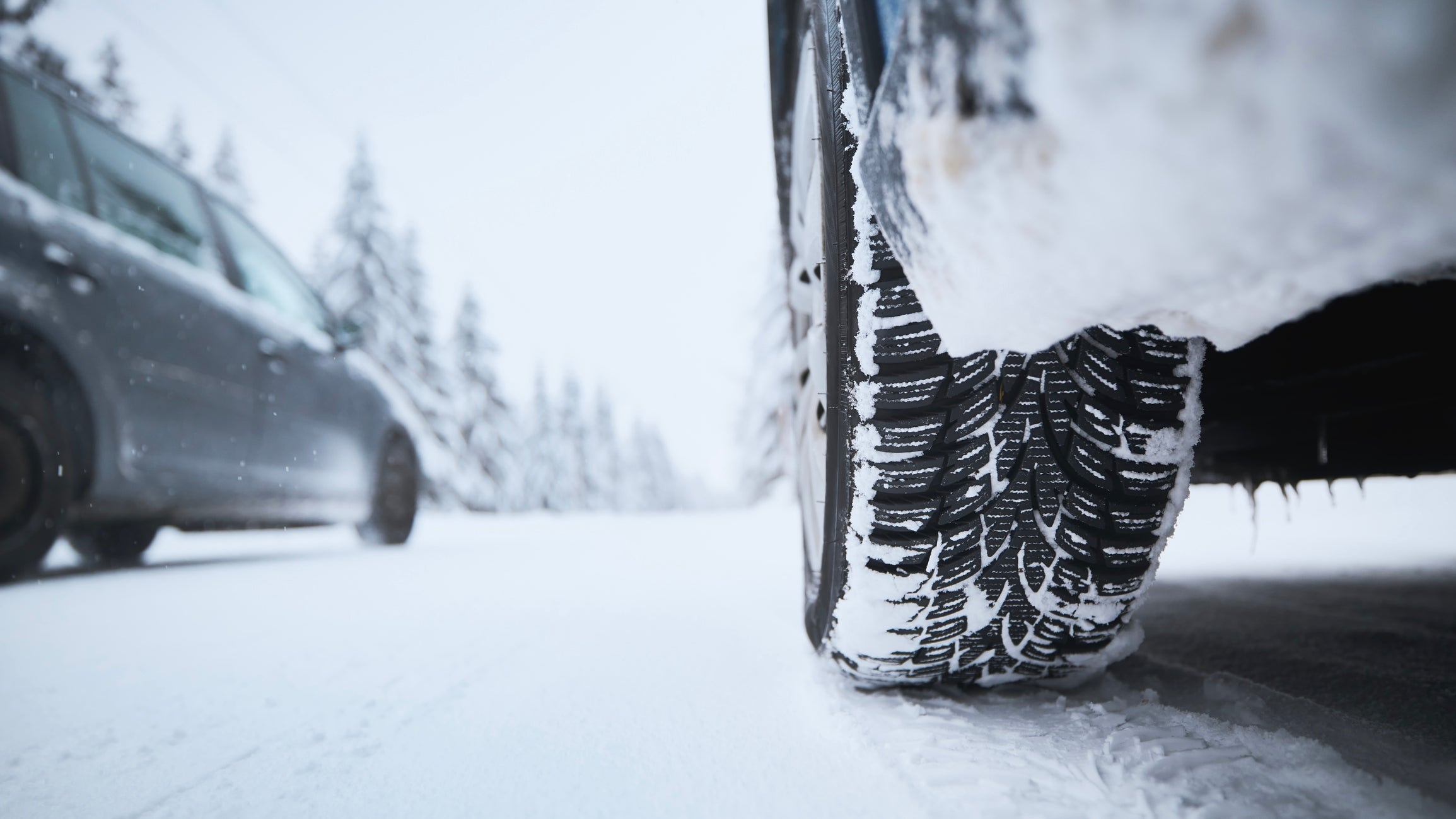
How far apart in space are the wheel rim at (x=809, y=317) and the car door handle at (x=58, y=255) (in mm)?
2252

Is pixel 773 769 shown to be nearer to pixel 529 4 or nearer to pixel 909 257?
pixel 909 257

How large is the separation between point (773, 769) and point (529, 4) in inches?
74.0

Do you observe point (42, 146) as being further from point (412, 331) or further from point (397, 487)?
point (412, 331)

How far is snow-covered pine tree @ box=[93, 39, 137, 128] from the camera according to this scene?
37.1ft

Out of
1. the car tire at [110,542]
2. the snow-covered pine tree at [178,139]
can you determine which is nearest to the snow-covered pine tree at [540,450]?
the snow-covered pine tree at [178,139]

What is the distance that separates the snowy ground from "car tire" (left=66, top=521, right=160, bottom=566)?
4.26 feet

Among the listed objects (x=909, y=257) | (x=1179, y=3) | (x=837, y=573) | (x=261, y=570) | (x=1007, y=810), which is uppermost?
(x=1179, y=3)

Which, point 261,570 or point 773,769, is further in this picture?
point 261,570

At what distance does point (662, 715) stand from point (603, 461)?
30.2 metres

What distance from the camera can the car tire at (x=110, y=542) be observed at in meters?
2.99

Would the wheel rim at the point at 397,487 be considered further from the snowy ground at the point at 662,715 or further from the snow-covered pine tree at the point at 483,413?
the snow-covered pine tree at the point at 483,413

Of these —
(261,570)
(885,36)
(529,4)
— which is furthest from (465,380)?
(885,36)

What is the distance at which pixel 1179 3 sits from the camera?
1.06 ft

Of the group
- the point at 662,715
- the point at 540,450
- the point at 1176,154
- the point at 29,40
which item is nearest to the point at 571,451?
the point at 540,450
